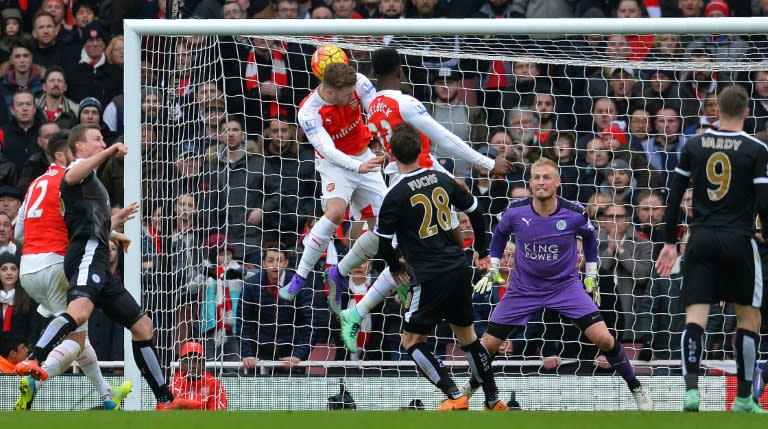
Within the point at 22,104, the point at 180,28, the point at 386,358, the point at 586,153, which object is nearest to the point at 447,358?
the point at 386,358

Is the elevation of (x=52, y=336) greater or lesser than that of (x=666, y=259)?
lesser

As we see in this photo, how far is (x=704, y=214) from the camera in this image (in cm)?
862

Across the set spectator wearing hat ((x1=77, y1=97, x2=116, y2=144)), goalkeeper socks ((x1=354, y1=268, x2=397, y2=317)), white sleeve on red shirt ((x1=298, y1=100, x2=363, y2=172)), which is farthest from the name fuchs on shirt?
spectator wearing hat ((x1=77, y1=97, x2=116, y2=144))

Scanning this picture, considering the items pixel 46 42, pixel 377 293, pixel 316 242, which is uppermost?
pixel 46 42

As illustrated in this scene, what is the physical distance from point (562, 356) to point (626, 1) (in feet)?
12.9

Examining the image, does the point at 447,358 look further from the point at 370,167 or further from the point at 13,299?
the point at 13,299

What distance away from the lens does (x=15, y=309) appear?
12.7 m

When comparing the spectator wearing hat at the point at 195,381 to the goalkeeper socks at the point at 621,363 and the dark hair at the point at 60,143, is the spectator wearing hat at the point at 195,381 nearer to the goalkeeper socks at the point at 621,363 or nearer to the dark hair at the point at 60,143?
the dark hair at the point at 60,143

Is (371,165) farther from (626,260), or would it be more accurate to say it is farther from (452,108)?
(626,260)

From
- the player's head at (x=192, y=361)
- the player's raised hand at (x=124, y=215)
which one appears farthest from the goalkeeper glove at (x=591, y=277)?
the player's raised hand at (x=124, y=215)

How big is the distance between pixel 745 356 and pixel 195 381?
14.3 feet

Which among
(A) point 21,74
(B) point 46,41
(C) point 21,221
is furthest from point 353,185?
(B) point 46,41

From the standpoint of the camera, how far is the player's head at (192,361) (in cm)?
1084

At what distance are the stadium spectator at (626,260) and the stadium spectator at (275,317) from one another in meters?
2.63
